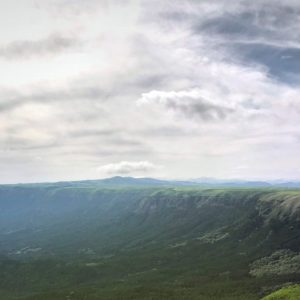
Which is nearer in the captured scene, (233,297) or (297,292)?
(297,292)

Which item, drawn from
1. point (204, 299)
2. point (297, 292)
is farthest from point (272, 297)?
point (204, 299)

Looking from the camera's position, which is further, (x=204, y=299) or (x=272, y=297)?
(x=204, y=299)

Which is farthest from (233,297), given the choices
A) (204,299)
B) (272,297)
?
(272,297)

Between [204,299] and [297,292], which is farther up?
[297,292]

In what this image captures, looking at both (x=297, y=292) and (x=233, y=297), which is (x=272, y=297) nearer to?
(x=297, y=292)

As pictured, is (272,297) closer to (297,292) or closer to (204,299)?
(297,292)

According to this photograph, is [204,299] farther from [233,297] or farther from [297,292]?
[297,292]
